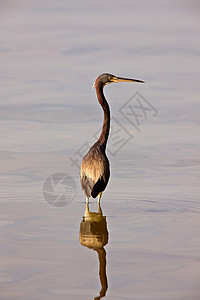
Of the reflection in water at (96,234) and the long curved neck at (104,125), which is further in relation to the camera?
the long curved neck at (104,125)

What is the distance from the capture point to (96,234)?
960 cm

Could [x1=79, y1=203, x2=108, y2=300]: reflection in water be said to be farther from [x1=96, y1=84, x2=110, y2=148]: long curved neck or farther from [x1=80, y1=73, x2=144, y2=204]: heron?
[x1=96, y1=84, x2=110, y2=148]: long curved neck

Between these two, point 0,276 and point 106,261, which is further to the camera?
point 106,261

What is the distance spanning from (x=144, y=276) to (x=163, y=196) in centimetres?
394

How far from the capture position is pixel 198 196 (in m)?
11.3

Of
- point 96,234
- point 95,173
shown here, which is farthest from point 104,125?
point 96,234

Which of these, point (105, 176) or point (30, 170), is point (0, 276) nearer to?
point (105, 176)

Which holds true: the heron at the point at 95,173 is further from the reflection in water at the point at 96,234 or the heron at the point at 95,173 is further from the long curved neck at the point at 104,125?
the reflection in water at the point at 96,234

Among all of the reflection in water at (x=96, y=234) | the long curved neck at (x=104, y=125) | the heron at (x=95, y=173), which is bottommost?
the reflection in water at (x=96, y=234)

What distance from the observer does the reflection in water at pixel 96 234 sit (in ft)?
27.1

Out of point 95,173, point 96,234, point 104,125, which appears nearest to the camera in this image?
point 96,234

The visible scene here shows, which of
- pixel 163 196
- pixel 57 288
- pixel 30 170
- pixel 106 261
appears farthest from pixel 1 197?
pixel 57 288

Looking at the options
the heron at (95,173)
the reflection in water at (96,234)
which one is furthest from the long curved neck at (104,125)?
the reflection in water at (96,234)

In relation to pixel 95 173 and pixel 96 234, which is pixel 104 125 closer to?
pixel 95 173
